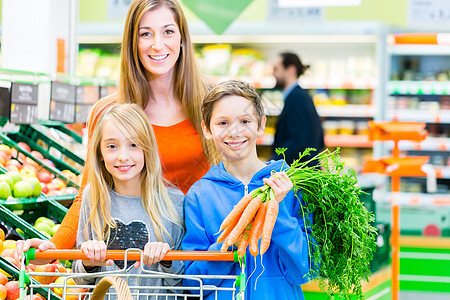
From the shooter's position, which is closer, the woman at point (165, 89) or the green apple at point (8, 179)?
the woman at point (165, 89)

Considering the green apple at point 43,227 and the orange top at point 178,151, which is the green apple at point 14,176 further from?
the orange top at point 178,151

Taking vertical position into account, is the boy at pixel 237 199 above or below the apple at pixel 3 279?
above

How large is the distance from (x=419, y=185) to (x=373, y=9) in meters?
2.30

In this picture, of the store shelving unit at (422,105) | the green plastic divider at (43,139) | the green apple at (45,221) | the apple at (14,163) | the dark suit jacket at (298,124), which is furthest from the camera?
the store shelving unit at (422,105)

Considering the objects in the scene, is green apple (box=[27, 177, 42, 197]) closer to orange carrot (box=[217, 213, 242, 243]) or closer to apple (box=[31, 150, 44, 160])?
apple (box=[31, 150, 44, 160])

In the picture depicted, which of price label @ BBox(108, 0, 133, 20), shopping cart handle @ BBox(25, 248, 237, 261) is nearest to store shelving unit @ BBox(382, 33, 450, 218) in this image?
price label @ BBox(108, 0, 133, 20)

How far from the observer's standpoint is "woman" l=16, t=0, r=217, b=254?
2119 millimetres

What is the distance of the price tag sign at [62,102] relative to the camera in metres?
3.31

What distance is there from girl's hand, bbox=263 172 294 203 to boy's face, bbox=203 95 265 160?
252 millimetres

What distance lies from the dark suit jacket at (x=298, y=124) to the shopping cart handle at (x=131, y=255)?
130 inches

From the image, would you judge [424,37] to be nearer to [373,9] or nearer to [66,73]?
[373,9]

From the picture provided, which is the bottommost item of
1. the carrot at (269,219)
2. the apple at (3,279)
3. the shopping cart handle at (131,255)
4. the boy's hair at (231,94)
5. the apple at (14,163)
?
the apple at (3,279)

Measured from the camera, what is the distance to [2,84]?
308 cm

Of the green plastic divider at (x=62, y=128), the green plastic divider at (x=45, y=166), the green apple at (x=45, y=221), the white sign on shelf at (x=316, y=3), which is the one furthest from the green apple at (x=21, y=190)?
the white sign on shelf at (x=316, y=3)
